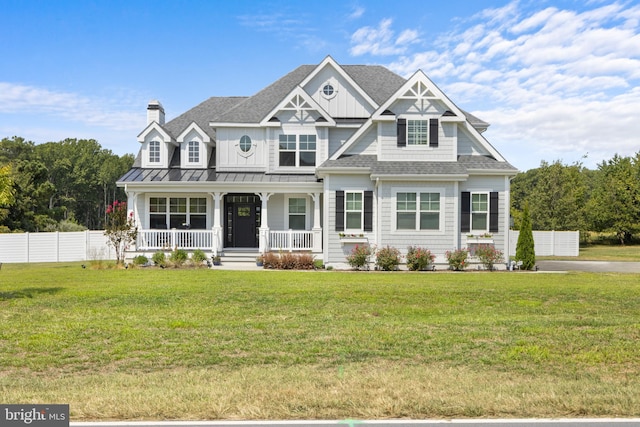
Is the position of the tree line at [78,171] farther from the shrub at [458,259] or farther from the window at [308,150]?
the shrub at [458,259]

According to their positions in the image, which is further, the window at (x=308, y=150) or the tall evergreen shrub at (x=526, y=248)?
the window at (x=308, y=150)

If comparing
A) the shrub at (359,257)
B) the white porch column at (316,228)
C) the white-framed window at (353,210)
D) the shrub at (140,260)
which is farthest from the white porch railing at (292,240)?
the shrub at (140,260)

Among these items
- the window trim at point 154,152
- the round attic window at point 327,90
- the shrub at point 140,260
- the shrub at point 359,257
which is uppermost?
the round attic window at point 327,90

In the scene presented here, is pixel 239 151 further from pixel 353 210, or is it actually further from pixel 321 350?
pixel 321 350

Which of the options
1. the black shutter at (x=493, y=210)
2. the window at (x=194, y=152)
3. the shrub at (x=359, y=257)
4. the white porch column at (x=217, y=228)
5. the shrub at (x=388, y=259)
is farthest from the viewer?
the window at (x=194, y=152)

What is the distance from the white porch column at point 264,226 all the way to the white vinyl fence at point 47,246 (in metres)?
12.4

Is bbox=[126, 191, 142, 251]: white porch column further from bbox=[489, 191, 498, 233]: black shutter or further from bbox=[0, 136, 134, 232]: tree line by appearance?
bbox=[0, 136, 134, 232]: tree line

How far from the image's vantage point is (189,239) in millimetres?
22562

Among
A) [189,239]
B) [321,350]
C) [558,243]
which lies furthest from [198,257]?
[558,243]

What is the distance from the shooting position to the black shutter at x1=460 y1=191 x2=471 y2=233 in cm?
2088

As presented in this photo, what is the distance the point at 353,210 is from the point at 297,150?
15.3ft

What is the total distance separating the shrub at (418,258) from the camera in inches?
785

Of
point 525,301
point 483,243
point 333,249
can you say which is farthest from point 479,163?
point 525,301

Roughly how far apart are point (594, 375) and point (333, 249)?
14708 millimetres
